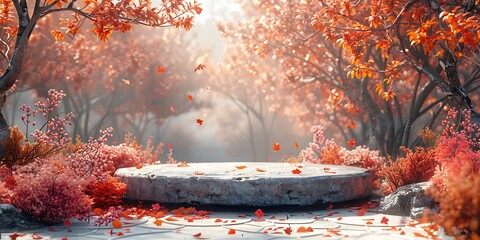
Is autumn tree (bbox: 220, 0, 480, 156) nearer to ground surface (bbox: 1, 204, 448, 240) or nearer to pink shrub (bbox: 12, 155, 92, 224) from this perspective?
ground surface (bbox: 1, 204, 448, 240)

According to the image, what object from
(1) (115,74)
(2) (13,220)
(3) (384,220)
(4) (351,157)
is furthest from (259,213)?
(1) (115,74)

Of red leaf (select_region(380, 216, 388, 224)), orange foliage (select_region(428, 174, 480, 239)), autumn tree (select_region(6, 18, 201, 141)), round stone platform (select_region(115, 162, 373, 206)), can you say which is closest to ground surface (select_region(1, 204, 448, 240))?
red leaf (select_region(380, 216, 388, 224))

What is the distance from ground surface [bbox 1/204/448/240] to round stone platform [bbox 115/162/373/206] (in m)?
0.27

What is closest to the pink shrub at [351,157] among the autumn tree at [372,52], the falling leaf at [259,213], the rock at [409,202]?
the autumn tree at [372,52]

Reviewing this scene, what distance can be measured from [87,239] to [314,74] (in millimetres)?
9119

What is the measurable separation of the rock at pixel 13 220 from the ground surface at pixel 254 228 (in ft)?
0.49

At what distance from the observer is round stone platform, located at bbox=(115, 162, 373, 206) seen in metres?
6.95

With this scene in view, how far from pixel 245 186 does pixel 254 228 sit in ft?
4.04

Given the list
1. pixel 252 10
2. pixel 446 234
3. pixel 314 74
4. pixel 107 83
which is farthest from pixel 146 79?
pixel 446 234

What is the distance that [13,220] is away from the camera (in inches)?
221

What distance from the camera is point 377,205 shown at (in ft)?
24.4

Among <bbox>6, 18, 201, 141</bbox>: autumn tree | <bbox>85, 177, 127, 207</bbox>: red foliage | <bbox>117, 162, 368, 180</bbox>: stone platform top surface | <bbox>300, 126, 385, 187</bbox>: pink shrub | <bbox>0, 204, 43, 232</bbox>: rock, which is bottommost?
<bbox>0, 204, 43, 232</bbox>: rock

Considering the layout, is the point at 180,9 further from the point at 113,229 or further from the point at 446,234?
the point at 446,234

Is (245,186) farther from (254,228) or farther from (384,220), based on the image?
(384,220)
